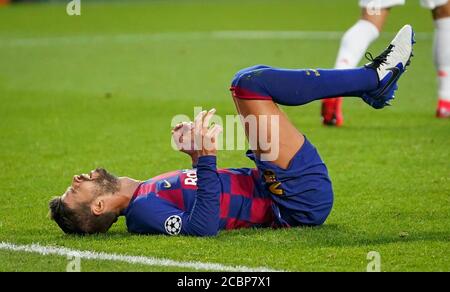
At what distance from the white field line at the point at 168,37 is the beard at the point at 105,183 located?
10.9 metres

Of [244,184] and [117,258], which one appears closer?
[117,258]

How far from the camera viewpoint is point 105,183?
6.09m

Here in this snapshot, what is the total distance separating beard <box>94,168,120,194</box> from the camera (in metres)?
6.06

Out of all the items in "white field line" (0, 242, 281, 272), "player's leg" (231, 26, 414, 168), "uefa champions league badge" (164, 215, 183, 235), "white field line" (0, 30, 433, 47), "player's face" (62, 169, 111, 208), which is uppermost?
"white field line" (0, 30, 433, 47)

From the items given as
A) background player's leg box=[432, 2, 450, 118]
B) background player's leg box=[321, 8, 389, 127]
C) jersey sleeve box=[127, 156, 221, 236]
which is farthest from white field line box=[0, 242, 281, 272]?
background player's leg box=[432, 2, 450, 118]

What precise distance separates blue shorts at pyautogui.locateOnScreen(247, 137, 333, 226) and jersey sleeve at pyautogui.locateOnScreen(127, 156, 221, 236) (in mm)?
365

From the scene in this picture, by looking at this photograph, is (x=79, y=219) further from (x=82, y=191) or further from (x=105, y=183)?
(x=105, y=183)

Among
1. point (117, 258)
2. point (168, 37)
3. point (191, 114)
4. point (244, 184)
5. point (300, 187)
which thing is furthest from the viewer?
point (168, 37)

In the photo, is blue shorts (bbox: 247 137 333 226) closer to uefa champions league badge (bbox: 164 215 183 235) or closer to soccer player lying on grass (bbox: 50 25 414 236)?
soccer player lying on grass (bbox: 50 25 414 236)

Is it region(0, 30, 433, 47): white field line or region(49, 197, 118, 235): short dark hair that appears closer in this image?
region(49, 197, 118, 235): short dark hair

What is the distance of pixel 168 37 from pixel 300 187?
12.2 meters

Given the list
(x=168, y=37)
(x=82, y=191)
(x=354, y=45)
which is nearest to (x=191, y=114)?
(x=354, y=45)
